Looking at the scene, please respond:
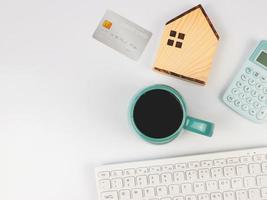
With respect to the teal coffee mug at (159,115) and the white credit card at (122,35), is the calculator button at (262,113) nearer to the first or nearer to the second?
the teal coffee mug at (159,115)

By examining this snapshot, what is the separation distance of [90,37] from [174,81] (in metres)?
0.16

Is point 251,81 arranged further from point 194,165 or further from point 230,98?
point 194,165

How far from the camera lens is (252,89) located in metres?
0.76

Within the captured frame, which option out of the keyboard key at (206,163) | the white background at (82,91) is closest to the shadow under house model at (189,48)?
the white background at (82,91)

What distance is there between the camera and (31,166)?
773mm

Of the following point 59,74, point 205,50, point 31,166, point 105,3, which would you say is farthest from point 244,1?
point 31,166

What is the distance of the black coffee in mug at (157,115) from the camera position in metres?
0.72

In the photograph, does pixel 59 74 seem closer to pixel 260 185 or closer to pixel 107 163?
pixel 107 163

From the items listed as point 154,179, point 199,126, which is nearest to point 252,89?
point 199,126

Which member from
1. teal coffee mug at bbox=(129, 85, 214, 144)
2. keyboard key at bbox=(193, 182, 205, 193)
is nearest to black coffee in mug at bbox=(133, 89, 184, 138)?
teal coffee mug at bbox=(129, 85, 214, 144)

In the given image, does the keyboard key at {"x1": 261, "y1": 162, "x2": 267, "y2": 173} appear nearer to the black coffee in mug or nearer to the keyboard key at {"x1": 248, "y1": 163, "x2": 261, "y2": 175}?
the keyboard key at {"x1": 248, "y1": 163, "x2": 261, "y2": 175}

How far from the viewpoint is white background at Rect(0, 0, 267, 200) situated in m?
0.77

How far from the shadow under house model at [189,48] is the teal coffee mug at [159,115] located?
0.06 metres

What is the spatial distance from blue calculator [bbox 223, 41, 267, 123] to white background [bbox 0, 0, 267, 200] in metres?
0.02
